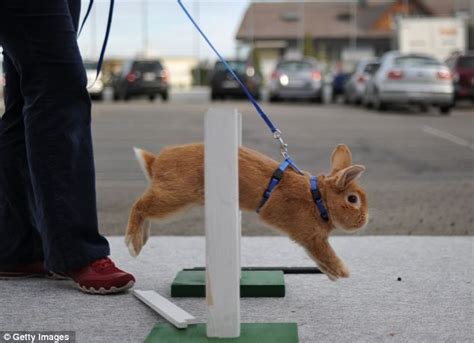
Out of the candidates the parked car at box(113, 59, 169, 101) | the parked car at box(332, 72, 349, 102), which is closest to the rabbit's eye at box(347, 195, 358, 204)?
the parked car at box(113, 59, 169, 101)

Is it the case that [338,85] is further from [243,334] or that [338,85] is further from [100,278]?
[243,334]

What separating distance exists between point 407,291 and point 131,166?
7.00 meters

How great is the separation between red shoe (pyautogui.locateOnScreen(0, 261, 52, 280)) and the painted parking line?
9851 millimetres

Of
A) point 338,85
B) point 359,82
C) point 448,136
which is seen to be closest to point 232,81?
point 338,85

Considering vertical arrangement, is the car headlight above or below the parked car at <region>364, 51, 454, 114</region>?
below

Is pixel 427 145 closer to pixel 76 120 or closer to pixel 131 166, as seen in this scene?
pixel 131 166

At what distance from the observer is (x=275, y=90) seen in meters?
29.4

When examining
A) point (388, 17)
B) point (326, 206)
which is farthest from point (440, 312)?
point (388, 17)

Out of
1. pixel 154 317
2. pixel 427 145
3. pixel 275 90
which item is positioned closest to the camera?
pixel 154 317

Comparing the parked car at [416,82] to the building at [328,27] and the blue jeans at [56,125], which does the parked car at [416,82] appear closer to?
the blue jeans at [56,125]

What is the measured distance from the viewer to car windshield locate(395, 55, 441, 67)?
21906mm

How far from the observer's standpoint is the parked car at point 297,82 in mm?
28953

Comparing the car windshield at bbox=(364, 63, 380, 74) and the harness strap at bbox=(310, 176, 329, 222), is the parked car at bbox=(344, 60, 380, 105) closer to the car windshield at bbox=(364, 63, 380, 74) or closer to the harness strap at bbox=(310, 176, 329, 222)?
the car windshield at bbox=(364, 63, 380, 74)

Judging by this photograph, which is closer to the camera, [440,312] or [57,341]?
[57,341]
